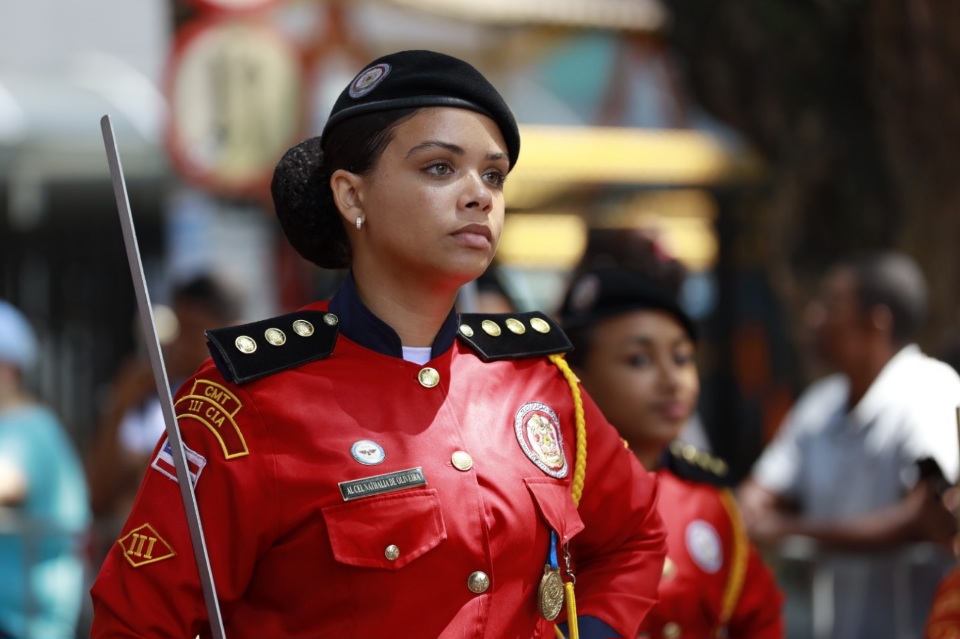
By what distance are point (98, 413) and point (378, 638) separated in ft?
31.6

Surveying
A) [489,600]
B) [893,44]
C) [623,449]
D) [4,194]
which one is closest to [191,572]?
[489,600]

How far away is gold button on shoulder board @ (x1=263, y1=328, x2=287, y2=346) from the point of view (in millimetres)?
2352

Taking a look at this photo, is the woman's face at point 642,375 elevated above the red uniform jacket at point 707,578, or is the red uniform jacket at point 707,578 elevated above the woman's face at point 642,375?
the woman's face at point 642,375

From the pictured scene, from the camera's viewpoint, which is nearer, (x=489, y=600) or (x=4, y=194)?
(x=489, y=600)

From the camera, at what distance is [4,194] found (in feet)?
35.3

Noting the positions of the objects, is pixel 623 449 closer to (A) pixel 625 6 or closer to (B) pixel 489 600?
(B) pixel 489 600

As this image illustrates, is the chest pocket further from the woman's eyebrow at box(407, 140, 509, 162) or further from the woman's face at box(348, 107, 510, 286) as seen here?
the woman's eyebrow at box(407, 140, 509, 162)

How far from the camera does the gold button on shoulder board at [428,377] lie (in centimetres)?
240

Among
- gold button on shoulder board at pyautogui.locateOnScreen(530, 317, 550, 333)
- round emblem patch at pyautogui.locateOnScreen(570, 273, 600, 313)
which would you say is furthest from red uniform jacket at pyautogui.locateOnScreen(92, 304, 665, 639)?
round emblem patch at pyautogui.locateOnScreen(570, 273, 600, 313)

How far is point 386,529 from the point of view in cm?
225

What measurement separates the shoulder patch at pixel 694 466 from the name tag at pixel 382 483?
148 centimetres

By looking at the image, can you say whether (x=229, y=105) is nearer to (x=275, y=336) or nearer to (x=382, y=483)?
(x=275, y=336)

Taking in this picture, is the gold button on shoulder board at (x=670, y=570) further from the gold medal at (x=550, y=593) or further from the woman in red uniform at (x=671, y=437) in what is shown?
the gold medal at (x=550, y=593)

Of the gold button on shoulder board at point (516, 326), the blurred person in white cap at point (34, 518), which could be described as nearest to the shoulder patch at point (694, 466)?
the gold button on shoulder board at point (516, 326)
